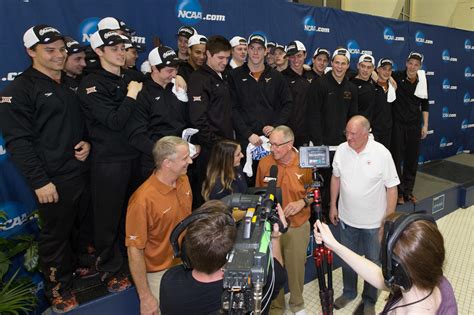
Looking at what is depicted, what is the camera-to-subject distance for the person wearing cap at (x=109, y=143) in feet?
7.14

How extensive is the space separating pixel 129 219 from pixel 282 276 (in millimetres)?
920

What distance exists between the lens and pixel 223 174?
7.44ft

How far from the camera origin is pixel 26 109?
1.98 metres

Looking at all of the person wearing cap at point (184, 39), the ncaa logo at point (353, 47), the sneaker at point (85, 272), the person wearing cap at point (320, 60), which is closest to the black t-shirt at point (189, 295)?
the sneaker at point (85, 272)

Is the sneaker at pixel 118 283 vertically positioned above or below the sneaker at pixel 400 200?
above

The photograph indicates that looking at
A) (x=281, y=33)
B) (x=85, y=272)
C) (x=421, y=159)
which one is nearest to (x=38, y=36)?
(x=85, y=272)

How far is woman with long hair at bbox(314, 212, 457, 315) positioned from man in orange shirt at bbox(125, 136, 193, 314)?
118cm

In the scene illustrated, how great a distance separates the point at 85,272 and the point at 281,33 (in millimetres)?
3748

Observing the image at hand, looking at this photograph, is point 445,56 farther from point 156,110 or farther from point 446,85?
point 156,110

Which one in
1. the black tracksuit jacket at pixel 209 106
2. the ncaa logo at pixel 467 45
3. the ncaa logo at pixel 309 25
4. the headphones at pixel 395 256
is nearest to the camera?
the headphones at pixel 395 256

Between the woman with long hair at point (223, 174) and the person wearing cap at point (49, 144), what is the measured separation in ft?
2.69

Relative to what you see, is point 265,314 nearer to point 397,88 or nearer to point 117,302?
point 117,302

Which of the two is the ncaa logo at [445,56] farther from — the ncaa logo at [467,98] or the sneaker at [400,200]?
the sneaker at [400,200]

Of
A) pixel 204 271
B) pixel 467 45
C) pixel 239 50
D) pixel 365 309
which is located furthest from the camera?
pixel 467 45
